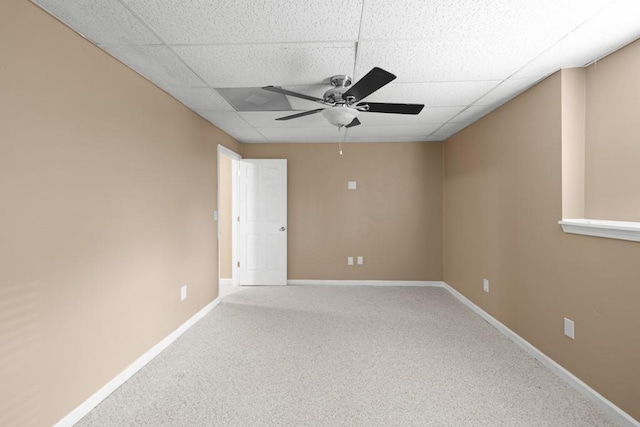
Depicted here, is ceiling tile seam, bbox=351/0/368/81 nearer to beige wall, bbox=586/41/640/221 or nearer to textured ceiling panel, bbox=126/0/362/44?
textured ceiling panel, bbox=126/0/362/44

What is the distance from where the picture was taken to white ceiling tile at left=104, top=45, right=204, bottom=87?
1958mm

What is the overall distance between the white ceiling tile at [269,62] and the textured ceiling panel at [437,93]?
67cm

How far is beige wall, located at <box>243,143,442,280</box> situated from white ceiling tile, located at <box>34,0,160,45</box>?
3.04m

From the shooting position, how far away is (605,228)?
1.81 metres

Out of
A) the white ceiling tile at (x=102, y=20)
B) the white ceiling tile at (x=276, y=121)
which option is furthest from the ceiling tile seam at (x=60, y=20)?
the white ceiling tile at (x=276, y=121)

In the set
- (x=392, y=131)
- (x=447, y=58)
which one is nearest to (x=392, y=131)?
(x=392, y=131)

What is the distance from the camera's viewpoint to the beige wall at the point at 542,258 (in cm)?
177

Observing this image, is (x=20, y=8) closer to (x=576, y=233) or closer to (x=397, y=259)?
(x=576, y=233)

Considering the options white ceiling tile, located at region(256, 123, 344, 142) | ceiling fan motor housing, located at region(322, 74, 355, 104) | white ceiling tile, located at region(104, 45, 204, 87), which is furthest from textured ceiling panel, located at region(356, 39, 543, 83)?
white ceiling tile, located at region(256, 123, 344, 142)

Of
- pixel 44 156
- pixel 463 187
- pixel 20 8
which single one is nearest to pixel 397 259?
pixel 463 187

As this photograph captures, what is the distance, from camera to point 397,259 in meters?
4.80

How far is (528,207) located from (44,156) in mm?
3492

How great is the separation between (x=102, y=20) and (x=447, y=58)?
2.18 meters

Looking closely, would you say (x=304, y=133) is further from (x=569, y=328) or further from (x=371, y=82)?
(x=569, y=328)
